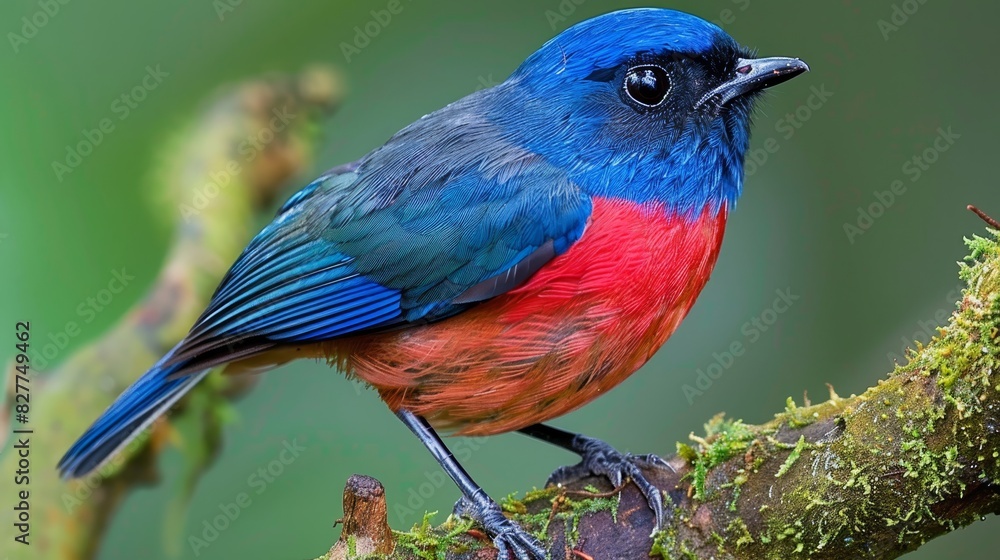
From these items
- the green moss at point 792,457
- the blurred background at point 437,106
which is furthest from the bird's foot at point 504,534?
the blurred background at point 437,106

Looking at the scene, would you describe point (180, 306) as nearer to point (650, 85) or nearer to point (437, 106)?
point (437, 106)

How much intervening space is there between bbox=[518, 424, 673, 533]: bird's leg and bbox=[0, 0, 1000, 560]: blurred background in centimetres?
89

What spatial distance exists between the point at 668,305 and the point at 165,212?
275 centimetres

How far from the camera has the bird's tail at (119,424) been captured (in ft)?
13.9

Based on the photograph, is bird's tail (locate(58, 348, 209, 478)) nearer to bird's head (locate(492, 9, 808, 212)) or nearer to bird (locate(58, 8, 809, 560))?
bird (locate(58, 8, 809, 560))

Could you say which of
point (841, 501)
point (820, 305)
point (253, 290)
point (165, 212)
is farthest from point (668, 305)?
point (165, 212)

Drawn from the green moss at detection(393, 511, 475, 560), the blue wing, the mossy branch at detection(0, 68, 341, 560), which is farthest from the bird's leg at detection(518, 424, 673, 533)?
the mossy branch at detection(0, 68, 341, 560)

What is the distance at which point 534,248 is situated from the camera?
3.47m

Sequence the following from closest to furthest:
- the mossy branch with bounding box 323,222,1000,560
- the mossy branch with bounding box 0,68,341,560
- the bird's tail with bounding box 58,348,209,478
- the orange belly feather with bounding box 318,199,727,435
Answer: the mossy branch with bounding box 323,222,1000,560 < the orange belly feather with bounding box 318,199,727,435 < the bird's tail with bounding box 58,348,209,478 < the mossy branch with bounding box 0,68,341,560

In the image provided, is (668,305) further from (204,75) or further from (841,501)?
(204,75)

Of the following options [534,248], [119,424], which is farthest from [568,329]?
[119,424]

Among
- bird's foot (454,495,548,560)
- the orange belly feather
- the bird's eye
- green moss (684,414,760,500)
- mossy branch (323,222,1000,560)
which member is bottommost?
mossy branch (323,222,1000,560)

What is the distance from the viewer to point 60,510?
Result: 4.34 m

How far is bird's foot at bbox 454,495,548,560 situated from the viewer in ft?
10.8
